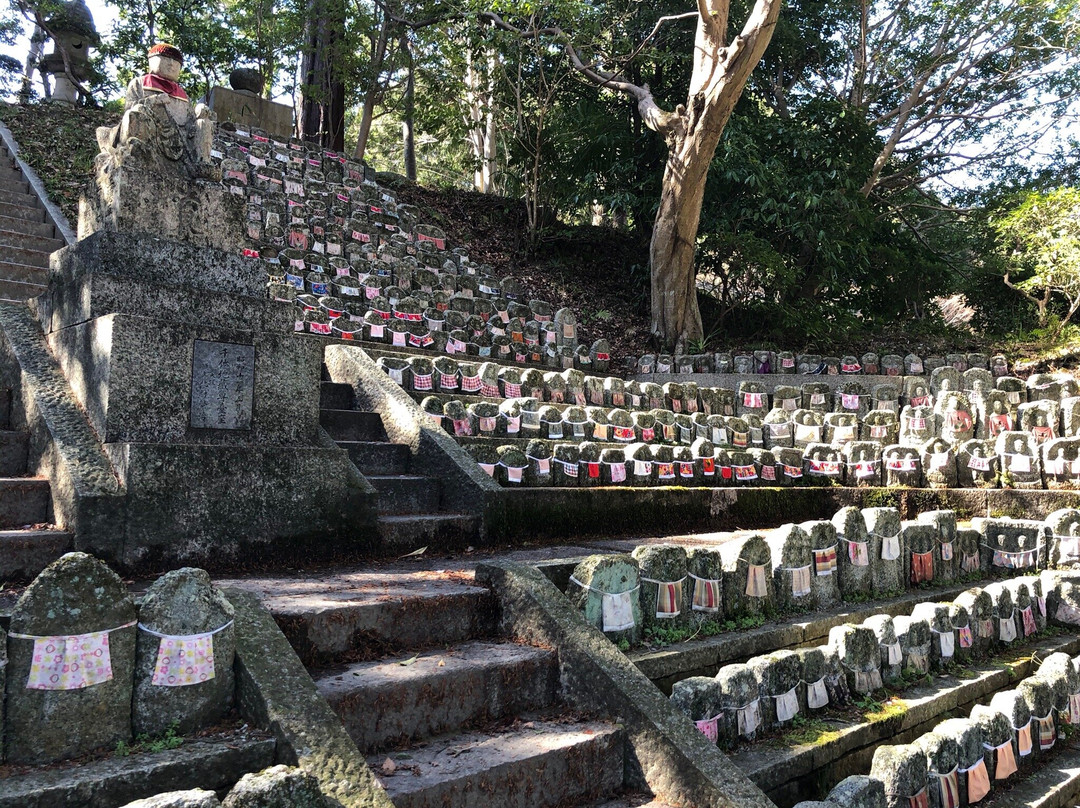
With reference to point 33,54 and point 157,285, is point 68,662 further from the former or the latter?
point 33,54

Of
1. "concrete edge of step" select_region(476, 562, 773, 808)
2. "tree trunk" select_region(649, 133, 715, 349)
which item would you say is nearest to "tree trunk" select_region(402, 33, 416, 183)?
"tree trunk" select_region(649, 133, 715, 349)

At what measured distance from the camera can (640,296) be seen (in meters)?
14.7

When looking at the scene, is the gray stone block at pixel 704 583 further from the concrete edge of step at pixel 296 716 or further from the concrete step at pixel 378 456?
the concrete step at pixel 378 456

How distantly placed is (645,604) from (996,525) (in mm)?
4280

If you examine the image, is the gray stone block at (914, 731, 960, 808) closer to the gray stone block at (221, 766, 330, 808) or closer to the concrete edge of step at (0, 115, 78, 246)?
the gray stone block at (221, 766, 330, 808)

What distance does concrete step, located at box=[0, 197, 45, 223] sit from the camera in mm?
9164

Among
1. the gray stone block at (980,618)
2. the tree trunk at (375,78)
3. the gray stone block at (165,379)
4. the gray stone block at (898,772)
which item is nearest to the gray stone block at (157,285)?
the gray stone block at (165,379)

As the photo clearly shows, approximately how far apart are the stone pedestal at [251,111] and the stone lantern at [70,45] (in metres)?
2.58

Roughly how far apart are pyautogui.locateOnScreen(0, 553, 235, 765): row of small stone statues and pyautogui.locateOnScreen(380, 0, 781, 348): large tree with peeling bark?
1091cm

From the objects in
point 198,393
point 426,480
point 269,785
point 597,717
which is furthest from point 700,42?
point 269,785

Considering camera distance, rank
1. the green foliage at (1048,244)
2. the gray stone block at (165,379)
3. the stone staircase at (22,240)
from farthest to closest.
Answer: the green foliage at (1048,244) → the stone staircase at (22,240) → the gray stone block at (165,379)

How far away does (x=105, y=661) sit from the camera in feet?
7.48

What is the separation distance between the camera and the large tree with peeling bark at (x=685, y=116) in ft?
37.4

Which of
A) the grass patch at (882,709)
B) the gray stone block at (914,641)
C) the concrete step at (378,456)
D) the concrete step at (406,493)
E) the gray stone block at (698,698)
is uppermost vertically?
the concrete step at (378,456)
